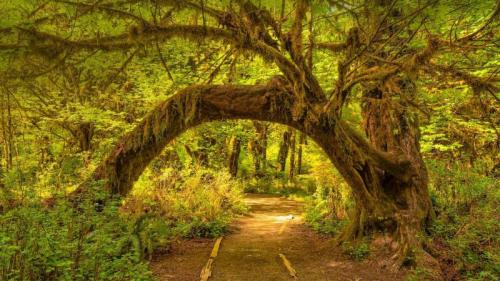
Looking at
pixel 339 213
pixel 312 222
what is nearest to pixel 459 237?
pixel 339 213

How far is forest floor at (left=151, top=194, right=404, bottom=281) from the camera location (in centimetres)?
679

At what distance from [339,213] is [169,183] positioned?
5221 mm

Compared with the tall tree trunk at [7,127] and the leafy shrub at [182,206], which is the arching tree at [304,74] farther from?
the leafy shrub at [182,206]

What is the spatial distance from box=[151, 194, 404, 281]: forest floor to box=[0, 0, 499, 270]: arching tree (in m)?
0.77

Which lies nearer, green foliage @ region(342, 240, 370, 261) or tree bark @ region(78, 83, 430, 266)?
tree bark @ region(78, 83, 430, 266)

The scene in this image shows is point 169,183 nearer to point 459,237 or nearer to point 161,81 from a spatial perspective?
point 161,81

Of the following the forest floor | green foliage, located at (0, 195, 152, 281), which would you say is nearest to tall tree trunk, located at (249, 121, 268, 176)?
the forest floor

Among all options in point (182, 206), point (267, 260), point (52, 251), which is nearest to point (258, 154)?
point (182, 206)

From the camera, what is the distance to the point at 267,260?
782 centimetres

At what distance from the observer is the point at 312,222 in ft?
38.3

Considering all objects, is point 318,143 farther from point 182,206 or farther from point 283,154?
point 283,154

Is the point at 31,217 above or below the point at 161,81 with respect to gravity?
below

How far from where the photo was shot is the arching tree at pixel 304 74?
225 inches

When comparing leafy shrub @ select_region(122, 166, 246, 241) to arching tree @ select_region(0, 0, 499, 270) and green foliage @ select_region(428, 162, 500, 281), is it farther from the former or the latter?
green foliage @ select_region(428, 162, 500, 281)
